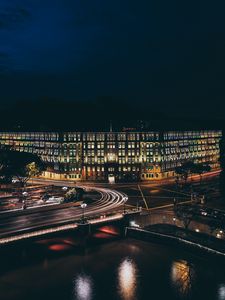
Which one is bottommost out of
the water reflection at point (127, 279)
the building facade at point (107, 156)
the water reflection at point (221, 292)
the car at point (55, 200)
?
the water reflection at point (221, 292)

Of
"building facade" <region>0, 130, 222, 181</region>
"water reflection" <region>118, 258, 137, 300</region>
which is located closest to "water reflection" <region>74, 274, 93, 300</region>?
"water reflection" <region>118, 258, 137, 300</region>

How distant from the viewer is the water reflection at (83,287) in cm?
5912

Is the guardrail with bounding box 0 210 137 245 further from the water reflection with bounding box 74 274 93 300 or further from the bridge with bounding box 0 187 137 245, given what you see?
the water reflection with bounding box 74 274 93 300

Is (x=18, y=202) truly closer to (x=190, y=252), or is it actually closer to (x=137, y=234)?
(x=137, y=234)

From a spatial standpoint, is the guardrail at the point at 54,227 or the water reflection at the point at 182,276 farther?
the guardrail at the point at 54,227

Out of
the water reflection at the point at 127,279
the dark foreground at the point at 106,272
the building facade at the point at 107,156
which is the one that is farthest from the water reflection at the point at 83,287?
the building facade at the point at 107,156

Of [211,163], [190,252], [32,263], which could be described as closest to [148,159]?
[211,163]

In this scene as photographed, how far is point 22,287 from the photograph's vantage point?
201ft

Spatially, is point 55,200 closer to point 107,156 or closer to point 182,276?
point 107,156

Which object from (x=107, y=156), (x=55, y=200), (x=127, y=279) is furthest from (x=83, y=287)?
(x=107, y=156)

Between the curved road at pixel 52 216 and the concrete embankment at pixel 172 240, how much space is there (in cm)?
943

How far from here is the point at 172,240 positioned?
260 feet

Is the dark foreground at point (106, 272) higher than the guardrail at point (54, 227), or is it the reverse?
the guardrail at point (54, 227)

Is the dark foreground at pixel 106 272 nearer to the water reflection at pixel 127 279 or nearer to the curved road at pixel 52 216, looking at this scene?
Answer: the water reflection at pixel 127 279
